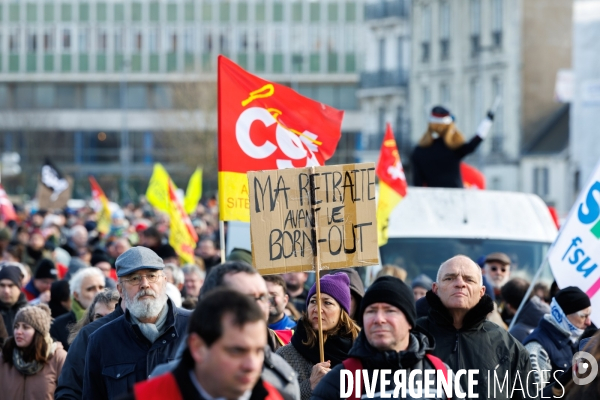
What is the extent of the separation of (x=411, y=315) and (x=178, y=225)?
35.1ft

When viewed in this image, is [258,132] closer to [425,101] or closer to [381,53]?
[425,101]

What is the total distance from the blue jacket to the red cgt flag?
2.75 m

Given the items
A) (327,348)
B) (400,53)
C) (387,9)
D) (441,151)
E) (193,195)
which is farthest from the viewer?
(387,9)

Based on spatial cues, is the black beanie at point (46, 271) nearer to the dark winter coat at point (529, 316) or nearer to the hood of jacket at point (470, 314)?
the dark winter coat at point (529, 316)

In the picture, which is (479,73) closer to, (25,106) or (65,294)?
(25,106)

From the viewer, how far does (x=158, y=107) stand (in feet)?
266

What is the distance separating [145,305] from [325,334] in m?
1.04

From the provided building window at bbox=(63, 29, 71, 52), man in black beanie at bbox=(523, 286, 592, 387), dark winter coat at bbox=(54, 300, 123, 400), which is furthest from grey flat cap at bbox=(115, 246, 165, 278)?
building window at bbox=(63, 29, 71, 52)

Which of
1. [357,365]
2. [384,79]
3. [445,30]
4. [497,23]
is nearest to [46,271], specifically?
[357,365]

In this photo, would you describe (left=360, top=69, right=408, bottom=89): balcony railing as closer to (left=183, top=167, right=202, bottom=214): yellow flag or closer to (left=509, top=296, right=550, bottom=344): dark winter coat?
(left=183, top=167, right=202, bottom=214): yellow flag

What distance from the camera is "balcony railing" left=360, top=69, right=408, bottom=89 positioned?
64500 millimetres

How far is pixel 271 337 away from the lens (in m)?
6.09

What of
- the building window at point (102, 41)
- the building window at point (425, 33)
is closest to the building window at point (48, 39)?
the building window at point (102, 41)

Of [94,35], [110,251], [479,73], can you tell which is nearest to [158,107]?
[94,35]
